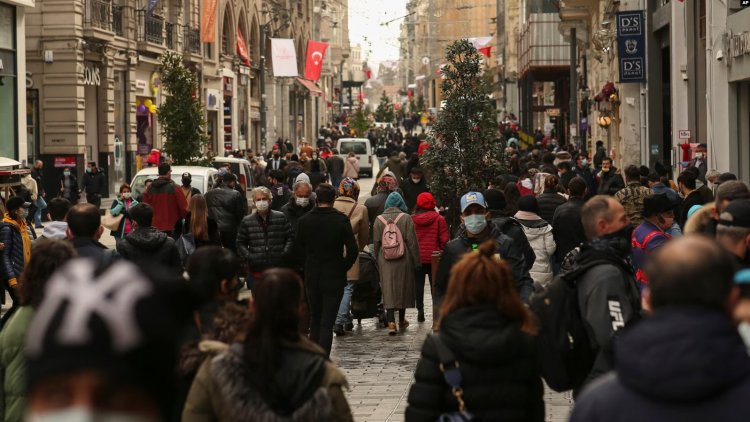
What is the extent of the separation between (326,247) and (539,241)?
1996mm

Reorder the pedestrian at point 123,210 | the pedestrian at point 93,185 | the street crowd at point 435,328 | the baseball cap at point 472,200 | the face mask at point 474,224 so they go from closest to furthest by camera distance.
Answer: the street crowd at point 435,328 → the face mask at point 474,224 → the baseball cap at point 472,200 → the pedestrian at point 123,210 → the pedestrian at point 93,185

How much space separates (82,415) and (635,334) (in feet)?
4.80

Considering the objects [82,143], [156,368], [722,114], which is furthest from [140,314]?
[82,143]

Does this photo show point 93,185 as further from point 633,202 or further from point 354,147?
point 633,202

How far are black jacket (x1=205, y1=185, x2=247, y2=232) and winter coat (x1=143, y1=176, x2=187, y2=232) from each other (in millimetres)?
657

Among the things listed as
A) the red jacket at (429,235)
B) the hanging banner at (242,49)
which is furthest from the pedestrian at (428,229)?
the hanging banner at (242,49)

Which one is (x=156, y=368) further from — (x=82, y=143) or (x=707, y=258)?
(x=82, y=143)

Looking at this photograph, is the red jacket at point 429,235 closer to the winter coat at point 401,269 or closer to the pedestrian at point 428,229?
the pedestrian at point 428,229

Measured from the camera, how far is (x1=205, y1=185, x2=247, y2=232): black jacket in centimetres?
1752

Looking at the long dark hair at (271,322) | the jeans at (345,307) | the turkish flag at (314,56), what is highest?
the turkish flag at (314,56)

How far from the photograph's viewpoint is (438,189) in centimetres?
1988

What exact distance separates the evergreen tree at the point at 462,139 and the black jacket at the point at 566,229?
6000 mm

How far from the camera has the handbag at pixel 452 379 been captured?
5375 millimetres

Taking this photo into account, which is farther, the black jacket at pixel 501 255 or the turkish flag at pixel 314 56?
the turkish flag at pixel 314 56
